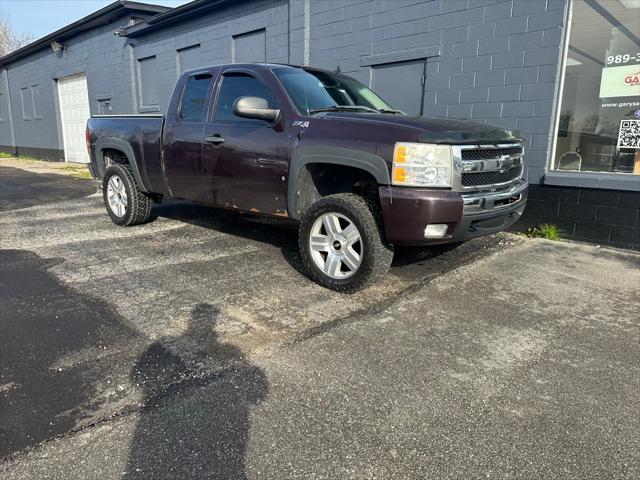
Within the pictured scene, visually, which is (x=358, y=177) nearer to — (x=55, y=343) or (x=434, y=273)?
(x=434, y=273)

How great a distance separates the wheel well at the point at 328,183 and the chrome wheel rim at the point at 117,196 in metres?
3.19

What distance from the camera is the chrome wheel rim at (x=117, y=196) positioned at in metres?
6.53

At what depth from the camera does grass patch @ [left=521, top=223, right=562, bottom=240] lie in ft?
21.7

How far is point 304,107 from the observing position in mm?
4484

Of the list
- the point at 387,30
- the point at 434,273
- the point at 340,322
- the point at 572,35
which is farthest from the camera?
the point at 387,30

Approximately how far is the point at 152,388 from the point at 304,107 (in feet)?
9.50

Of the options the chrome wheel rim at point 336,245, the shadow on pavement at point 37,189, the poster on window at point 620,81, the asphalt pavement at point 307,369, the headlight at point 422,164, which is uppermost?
the poster on window at point 620,81

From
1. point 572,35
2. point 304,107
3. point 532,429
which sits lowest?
point 532,429

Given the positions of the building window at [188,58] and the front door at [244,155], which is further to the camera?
the building window at [188,58]

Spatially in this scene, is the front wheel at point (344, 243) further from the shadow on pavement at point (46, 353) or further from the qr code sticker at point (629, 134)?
the qr code sticker at point (629, 134)

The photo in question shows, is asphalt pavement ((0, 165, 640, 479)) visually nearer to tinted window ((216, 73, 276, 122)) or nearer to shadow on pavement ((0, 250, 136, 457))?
shadow on pavement ((0, 250, 136, 457))

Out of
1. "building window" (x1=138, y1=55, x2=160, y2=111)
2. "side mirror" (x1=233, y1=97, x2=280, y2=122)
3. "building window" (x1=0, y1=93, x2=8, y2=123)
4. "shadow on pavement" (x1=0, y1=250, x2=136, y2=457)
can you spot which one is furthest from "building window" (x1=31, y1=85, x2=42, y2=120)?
"side mirror" (x1=233, y1=97, x2=280, y2=122)

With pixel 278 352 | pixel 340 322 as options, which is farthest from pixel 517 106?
pixel 278 352

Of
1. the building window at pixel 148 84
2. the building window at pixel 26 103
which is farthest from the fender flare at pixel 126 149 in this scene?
the building window at pixel 26 103
